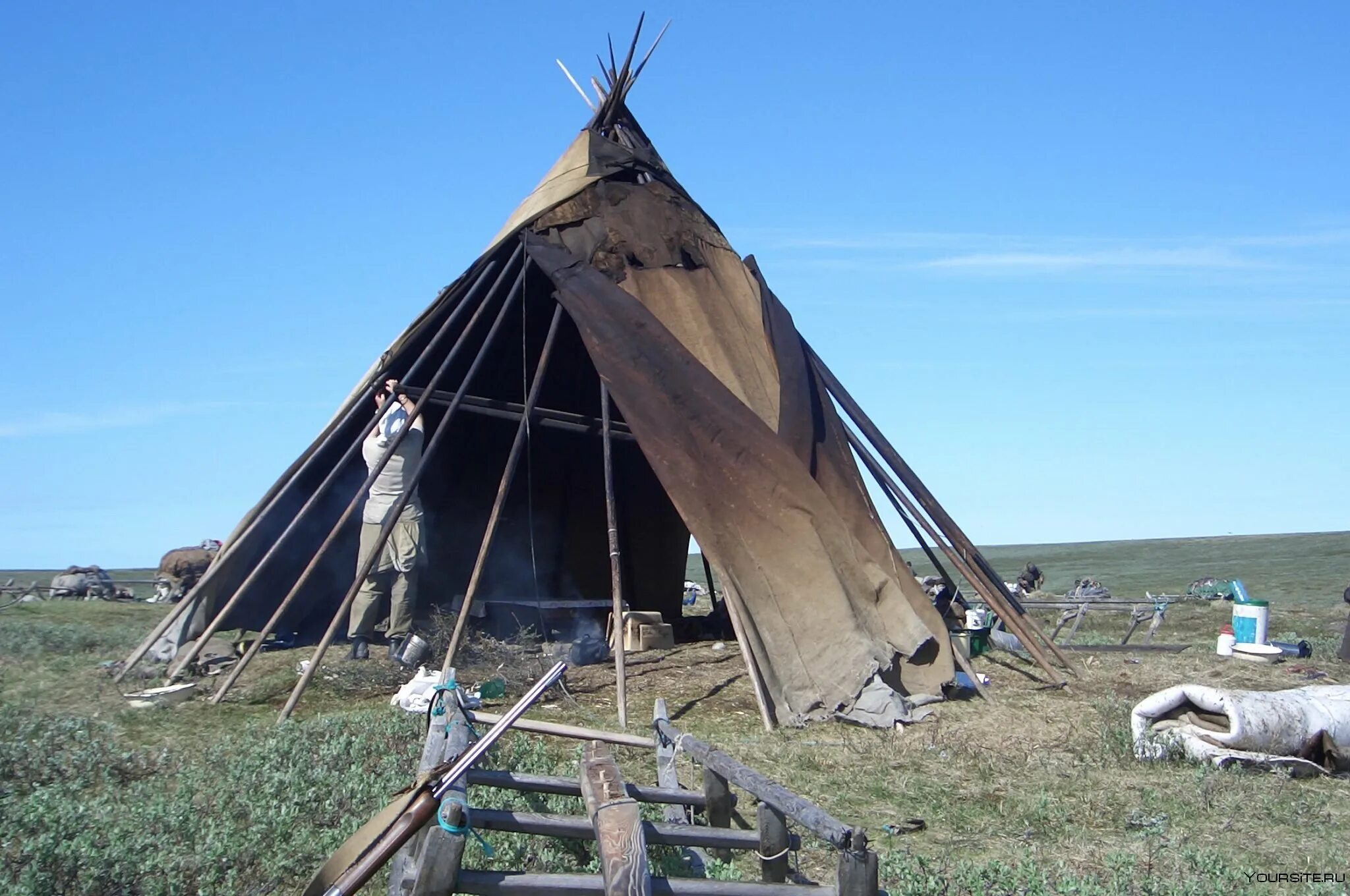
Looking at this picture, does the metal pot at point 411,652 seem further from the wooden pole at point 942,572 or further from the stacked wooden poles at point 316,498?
the wooden pole at point 942,572

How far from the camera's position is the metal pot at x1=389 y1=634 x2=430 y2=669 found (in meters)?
8.23

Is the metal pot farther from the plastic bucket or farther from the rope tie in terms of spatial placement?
the plastic bucket

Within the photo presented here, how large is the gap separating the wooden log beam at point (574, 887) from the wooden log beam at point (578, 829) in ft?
1.86

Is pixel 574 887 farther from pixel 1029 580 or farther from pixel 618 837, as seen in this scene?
pixel 1029 580

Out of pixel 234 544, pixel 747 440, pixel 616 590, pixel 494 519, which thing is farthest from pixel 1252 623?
pixel 234 544

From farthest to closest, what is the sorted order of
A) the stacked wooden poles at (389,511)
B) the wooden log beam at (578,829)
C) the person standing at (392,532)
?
the person standing at (392,532) < the stacked wooden poles at (389,511) < the wooden log beam at (578,829)

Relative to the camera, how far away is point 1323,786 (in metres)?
5.81

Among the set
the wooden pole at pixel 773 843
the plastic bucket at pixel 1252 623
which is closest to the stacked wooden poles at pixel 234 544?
the wooden pole at pixel 773 843

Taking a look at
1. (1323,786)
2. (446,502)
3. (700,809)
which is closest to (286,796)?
(700,809)

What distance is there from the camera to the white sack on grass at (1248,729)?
598 cm

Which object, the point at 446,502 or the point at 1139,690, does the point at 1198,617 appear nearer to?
the point at 1139,690

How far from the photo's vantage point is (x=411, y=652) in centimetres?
827

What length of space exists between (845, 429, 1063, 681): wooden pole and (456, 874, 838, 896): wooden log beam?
17.6 feet

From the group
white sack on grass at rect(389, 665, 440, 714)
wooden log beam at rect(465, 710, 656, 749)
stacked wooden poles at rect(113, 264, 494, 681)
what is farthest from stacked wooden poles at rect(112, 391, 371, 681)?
wooden log beam at rect(465, 710, 656, 749)
